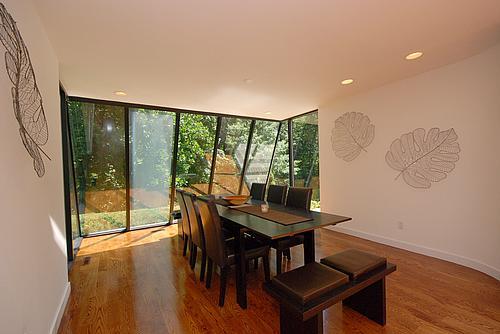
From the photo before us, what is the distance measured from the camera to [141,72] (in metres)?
Answer: 2.86

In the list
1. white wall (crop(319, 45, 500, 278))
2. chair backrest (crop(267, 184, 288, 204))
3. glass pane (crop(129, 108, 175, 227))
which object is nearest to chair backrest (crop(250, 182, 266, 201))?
chair backrest (crop(267, 184, 288, 204))

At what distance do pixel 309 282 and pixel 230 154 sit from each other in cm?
433

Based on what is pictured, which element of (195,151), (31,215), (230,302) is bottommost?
(230,302)

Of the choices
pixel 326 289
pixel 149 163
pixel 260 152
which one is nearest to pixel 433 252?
pixel 326 289

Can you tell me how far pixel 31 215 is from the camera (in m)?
1.50

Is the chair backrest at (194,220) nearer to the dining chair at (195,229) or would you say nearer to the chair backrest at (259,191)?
the dining chair at (195,229)

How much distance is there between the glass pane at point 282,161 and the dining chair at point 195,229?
3625 millimetres

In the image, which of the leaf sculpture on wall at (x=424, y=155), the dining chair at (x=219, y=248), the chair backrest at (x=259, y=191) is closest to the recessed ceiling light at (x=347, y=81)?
the leaf sculpture on wall at (x=424, y=155)

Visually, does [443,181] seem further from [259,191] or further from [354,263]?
[259,191]

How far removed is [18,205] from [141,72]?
6.87 ft

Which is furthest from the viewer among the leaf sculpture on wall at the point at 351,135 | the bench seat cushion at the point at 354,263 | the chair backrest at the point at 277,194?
the leaf sculpture on wall at the point at 351,135

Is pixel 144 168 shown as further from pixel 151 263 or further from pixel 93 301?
pixel 93 301

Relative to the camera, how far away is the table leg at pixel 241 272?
215 cm

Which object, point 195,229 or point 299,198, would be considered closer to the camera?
point 195,229
